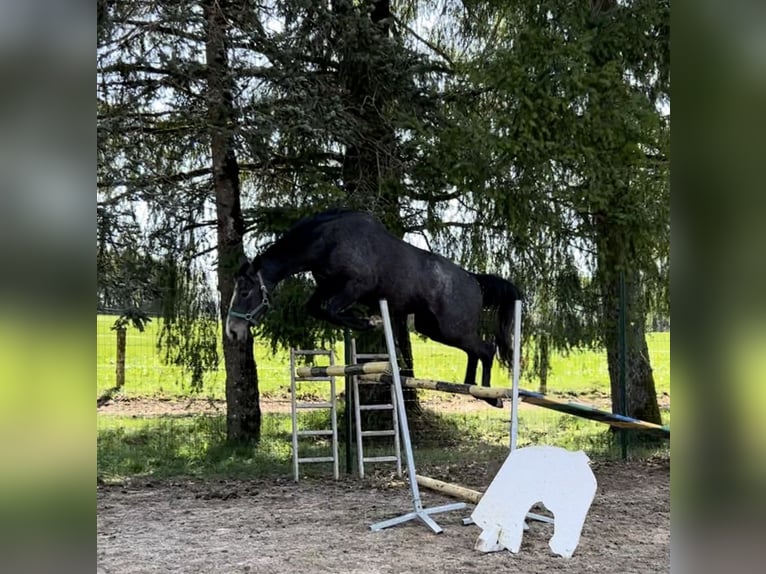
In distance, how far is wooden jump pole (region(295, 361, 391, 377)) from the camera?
4.77 meters

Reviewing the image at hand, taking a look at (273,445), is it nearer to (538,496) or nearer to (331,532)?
(331,532)

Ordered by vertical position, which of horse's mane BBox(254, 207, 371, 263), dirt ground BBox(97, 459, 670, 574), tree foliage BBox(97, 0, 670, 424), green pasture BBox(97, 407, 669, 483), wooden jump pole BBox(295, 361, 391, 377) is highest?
tree foliage BBox(97, 0, 670, 424)

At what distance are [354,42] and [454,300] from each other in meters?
3.03

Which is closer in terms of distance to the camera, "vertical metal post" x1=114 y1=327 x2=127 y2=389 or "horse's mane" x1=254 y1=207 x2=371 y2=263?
"horse's mane" x1=254 y1=207 x2=371 y2=263

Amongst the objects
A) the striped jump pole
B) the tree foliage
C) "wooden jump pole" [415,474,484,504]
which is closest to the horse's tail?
the striped jump pole

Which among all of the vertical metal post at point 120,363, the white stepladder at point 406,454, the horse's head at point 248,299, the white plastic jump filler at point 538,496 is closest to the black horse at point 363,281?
the horse's head at point 248,299

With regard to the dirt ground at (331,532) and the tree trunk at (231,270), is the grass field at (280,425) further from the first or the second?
the dirt ground at (331,532)

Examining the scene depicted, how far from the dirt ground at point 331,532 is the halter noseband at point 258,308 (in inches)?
58.4

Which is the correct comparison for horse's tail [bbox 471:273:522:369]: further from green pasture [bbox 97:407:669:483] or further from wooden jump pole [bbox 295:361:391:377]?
green pasture [bbox 97:407:669:483]

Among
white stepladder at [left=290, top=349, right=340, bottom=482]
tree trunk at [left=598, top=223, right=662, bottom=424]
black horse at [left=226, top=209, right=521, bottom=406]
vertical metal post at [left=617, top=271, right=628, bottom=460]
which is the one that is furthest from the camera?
tree trunk at [left=598, top=223, right=662, bottom=424]

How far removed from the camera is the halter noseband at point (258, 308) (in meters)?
4.58

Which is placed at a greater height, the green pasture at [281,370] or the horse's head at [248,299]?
the horse's head at [248,299]

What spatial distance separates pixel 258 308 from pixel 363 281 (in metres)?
0.75

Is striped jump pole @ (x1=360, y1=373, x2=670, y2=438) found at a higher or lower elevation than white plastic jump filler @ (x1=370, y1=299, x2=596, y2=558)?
higher
